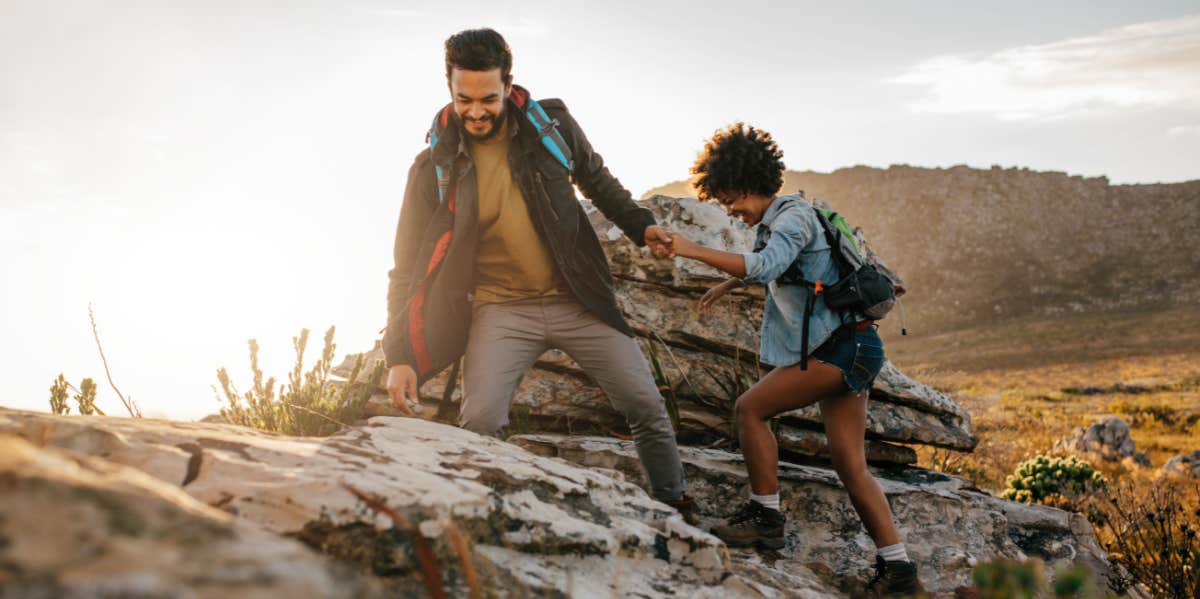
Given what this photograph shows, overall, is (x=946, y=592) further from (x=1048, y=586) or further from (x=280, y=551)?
(x=280, y=551)

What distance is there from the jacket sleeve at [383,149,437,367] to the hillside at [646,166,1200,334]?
52.4 metres

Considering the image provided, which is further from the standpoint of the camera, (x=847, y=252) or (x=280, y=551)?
(x=847, y=252)

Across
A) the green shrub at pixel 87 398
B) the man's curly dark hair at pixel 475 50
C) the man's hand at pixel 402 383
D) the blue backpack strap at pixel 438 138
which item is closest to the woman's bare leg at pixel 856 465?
the man's hand at pixel 402 383

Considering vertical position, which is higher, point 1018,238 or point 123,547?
point 1018,238

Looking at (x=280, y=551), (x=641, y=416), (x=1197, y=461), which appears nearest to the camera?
(x=280, y=551)

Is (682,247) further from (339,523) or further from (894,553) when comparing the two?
(339,523)

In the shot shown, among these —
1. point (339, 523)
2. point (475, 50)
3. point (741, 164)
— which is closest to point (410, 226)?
point (475, 50)

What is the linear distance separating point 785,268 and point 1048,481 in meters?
7.86

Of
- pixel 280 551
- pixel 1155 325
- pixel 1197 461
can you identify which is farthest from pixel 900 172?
pixel 280 551

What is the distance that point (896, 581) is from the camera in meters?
3.60

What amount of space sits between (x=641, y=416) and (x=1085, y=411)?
20.5 meters

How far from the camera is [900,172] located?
70625mm

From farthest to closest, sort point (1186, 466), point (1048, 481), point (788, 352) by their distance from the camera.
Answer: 1. point (1186, 466)
2. point (1048, 481)
3. point (788, 352)

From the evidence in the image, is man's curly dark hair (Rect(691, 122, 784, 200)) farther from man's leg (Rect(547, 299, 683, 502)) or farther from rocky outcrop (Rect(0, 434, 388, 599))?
rocky outcrop (Rect(0, 434, 388, 599))
